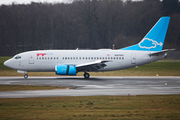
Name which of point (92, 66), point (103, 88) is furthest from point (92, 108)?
point (92, 66)

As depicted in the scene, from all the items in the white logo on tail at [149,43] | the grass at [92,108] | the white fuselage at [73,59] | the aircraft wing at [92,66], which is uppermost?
the white logo on tail at [149,43]

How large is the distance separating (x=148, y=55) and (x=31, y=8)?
69750 millimetres

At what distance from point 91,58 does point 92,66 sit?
5.52ft

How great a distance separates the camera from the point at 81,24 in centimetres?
9319

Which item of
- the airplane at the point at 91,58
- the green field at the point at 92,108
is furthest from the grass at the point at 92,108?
the airplane at the point at 91,58

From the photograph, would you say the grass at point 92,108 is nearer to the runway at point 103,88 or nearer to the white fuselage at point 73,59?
the runway at point 103,88

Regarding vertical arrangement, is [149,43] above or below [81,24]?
below

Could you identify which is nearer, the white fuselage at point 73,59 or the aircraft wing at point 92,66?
the aircraft wing at point 92,66

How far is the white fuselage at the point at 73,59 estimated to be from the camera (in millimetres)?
34438

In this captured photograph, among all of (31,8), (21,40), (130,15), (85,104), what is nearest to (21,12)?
(31,8)

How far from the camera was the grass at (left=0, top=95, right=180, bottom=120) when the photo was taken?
13.1 meters

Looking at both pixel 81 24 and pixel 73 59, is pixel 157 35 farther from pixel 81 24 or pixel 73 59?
pixel 81 24

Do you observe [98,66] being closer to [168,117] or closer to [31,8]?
[168,117]

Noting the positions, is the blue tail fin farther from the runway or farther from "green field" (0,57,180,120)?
"green field" (0,57,180,120)
